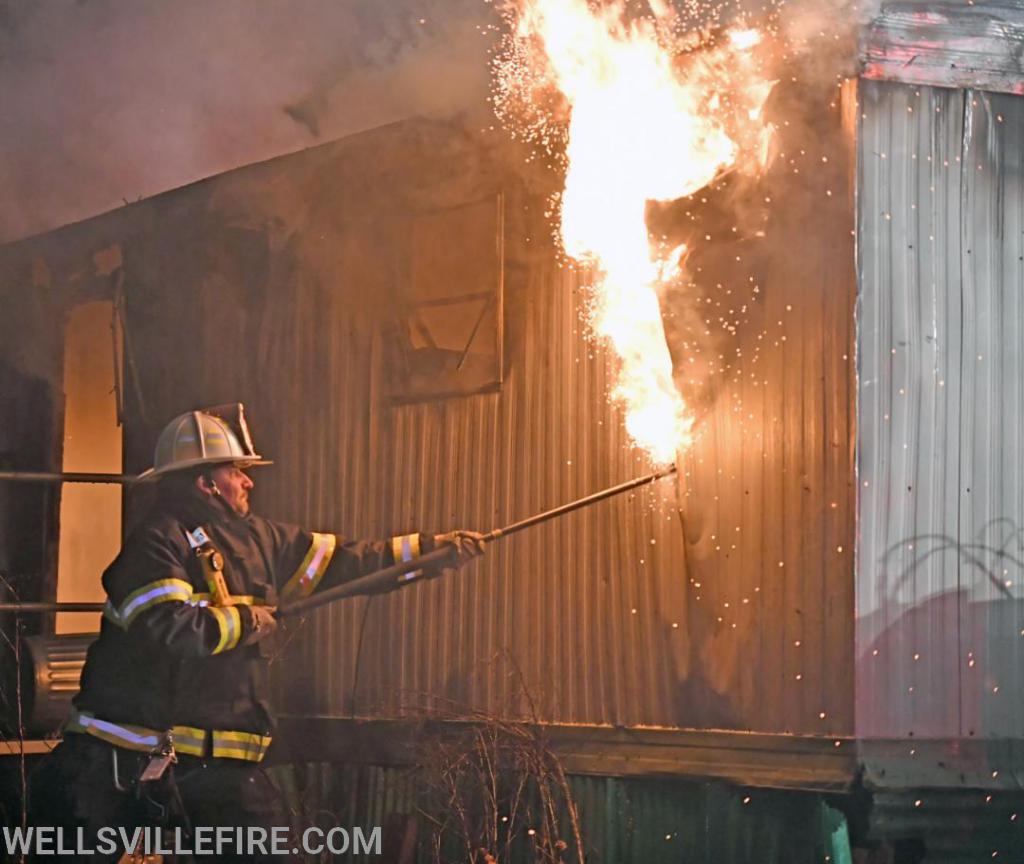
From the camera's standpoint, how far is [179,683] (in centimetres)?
645

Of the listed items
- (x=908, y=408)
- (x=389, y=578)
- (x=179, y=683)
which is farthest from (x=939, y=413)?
(x=179, y=683)

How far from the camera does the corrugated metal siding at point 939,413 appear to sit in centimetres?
597

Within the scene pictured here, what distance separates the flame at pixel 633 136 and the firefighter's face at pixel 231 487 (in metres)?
2.18

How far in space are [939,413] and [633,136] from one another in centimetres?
220

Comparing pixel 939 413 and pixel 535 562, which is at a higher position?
pixel 939 413

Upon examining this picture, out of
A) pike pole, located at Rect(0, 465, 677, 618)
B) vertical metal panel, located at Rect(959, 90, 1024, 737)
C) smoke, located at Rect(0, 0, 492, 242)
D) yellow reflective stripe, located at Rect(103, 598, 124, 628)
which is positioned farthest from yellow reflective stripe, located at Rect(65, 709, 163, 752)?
vertical metal panel, located at Rect(959, 90, 1024, 737)

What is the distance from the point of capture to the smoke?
293 inches

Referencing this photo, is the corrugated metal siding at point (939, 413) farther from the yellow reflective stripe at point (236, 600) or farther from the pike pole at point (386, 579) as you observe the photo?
the yellow reflective stripe at point (236, 600)

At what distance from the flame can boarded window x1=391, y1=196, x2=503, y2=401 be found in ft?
1.61

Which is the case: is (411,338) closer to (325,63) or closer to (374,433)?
(374,433)

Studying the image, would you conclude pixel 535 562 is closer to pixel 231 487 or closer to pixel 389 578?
pixel 389 578

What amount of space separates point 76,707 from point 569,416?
3039 millimetres

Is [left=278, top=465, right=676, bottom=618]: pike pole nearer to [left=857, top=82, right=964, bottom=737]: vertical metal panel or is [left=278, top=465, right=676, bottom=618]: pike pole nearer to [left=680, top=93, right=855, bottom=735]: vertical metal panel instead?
[left=680, top=93, right=855, bottom=735]: vertical metal panel

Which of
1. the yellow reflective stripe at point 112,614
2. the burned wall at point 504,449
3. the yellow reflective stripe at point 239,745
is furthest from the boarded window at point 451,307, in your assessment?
the yellow reflective stripe at point 239,745
